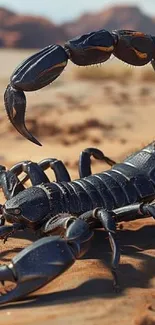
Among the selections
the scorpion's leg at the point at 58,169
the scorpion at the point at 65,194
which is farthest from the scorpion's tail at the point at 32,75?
the scorpion's leg at the point at 58,169

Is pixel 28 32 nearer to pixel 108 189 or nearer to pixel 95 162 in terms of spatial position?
pixel 95 162

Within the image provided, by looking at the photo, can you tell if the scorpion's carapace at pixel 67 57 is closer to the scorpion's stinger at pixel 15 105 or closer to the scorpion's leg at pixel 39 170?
the scorpion's stinger at pixel 15 105

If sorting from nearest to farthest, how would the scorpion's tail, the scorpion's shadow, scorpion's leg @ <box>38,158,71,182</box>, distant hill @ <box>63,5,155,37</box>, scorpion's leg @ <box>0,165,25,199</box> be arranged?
the scorpion's shadow, the scorpion's tail, scorpion's leg @ <box>0,165,25,199</box>, scorpion's leg @ <box>38,158,71,182</box>, distant hill @ <box>63,5,155,37</box>

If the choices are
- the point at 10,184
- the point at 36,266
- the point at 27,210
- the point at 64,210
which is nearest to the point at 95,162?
the point at 10,184

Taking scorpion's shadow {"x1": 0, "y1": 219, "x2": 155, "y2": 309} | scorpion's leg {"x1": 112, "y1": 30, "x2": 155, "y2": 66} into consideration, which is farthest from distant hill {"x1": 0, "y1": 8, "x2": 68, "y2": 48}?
scorpion's leg {"x1": 112, "y1": 30, "x2": 155, "y2": 66}

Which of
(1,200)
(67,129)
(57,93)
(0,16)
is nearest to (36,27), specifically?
(0,16)

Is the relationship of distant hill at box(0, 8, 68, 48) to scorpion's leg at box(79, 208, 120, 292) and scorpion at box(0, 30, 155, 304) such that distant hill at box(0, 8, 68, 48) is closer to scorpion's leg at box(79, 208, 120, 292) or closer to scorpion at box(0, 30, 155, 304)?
scorpion at box(0, 30, 155, 304)
